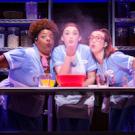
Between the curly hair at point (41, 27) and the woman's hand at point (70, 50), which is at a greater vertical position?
the curly hair at point (41, 27)

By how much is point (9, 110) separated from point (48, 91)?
0.82 meters

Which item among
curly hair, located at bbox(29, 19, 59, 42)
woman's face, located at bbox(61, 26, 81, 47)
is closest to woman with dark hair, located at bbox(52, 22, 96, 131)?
woman's face, located at bbox(61, 26, 81, 47)

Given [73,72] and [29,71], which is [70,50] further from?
[29,71]

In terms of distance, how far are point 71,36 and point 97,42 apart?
8.3 inches

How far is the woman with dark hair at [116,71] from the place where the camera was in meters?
2.47

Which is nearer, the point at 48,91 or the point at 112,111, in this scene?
the point at 48,91

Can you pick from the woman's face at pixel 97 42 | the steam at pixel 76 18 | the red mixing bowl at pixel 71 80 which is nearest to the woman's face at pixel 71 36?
the woman's face at pixel 97 42

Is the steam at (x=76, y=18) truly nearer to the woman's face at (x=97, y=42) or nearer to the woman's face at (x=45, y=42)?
the woman's face at (x=97, y=42)

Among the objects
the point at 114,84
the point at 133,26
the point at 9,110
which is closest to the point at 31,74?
the point at 9,110

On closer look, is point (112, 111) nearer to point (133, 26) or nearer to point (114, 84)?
point (114, 84)

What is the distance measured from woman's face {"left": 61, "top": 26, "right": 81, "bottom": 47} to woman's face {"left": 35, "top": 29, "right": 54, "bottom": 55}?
0.12 metres

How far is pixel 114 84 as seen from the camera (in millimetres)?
2504

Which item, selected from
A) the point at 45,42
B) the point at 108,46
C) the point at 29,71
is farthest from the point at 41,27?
the point at 108,46

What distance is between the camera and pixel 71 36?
276cm
